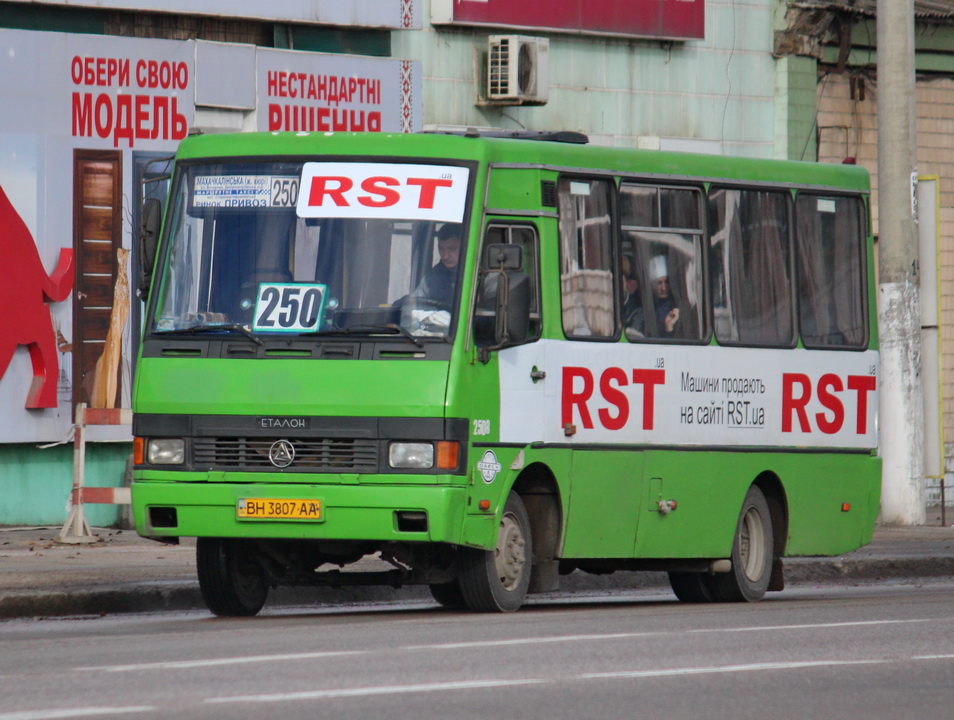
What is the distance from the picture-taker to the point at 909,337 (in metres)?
22.6

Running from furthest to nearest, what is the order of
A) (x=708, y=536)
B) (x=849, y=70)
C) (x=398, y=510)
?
(x=849, y=70), (x=708, y=536), (x=398, y=510)

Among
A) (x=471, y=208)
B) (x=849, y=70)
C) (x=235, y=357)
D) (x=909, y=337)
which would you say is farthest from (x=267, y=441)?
(x=849, y=70)

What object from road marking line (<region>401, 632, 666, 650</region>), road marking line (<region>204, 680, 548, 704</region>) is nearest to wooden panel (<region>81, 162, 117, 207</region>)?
road marking line (<region>401, 632, 666, 650</region>)

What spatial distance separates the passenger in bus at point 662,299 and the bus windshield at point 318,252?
2.02 meters

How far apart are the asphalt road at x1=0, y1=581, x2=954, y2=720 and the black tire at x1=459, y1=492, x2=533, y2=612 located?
19 centimetres

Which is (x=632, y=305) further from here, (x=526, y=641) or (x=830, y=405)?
(x=526, y=641)

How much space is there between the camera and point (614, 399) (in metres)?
14.4

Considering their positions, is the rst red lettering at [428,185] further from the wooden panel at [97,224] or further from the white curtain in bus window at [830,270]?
the wooden panel at [97,224]

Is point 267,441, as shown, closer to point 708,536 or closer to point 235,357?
point 235,357

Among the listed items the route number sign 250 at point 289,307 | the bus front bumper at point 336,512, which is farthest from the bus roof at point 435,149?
the bus front bumper at point 336,512

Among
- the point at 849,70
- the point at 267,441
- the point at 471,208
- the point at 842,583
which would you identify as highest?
the point at 849,70

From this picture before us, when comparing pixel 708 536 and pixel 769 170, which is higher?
pixel 769 170

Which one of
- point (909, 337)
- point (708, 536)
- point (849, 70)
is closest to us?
→ point (708, 536)

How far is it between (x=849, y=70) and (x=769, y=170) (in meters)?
11.1
